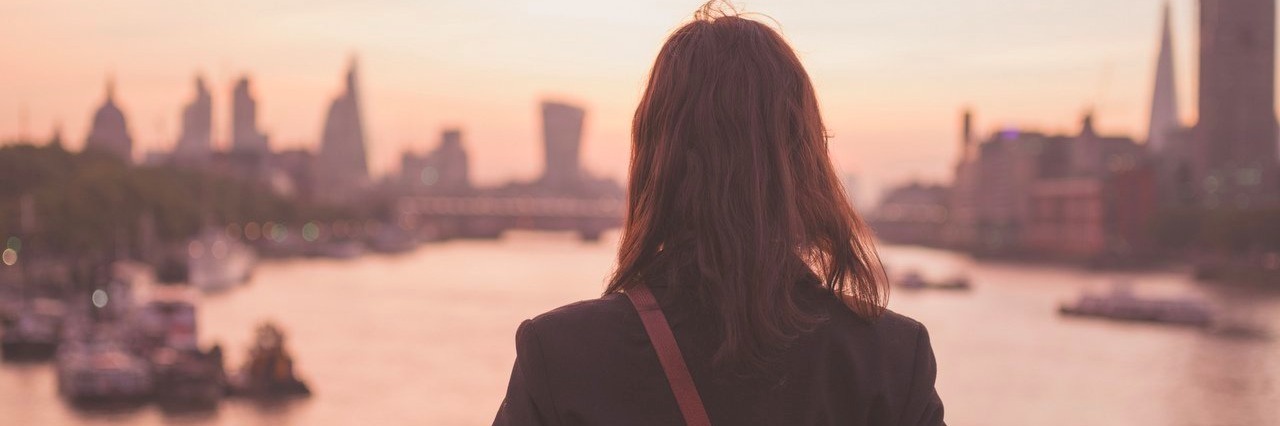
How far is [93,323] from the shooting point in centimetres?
2486

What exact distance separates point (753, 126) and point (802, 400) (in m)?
0.20

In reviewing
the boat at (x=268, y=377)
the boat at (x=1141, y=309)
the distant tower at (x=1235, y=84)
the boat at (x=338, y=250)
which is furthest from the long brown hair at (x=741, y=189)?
the distant tower at (x=1235, y=84)

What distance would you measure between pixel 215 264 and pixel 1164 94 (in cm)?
7672

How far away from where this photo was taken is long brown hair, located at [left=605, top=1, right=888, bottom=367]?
40.9 inches

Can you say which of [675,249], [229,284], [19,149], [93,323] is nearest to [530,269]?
[229,284]

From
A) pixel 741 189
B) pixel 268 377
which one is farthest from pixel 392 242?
pixel 741 189

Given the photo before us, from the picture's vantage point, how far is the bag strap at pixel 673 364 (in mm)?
977

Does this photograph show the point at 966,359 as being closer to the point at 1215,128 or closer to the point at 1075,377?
the point at 1075,377

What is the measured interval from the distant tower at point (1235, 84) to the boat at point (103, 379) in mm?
54521

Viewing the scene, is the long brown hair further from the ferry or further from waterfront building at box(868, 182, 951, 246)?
waterfront building at box(868, 182, 951, 246)

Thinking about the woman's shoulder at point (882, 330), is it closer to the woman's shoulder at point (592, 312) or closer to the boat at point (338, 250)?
the woman's shoulder at point (592, 312)

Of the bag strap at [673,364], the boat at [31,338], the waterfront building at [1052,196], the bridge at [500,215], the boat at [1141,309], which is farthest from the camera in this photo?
the bridge at [500,215]

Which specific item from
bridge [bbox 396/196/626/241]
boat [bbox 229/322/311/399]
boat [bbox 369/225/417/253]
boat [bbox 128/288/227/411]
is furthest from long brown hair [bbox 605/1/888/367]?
bridge [bbox 396/196/626/241]

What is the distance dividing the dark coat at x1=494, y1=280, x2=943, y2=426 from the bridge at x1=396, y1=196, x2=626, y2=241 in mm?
82679
